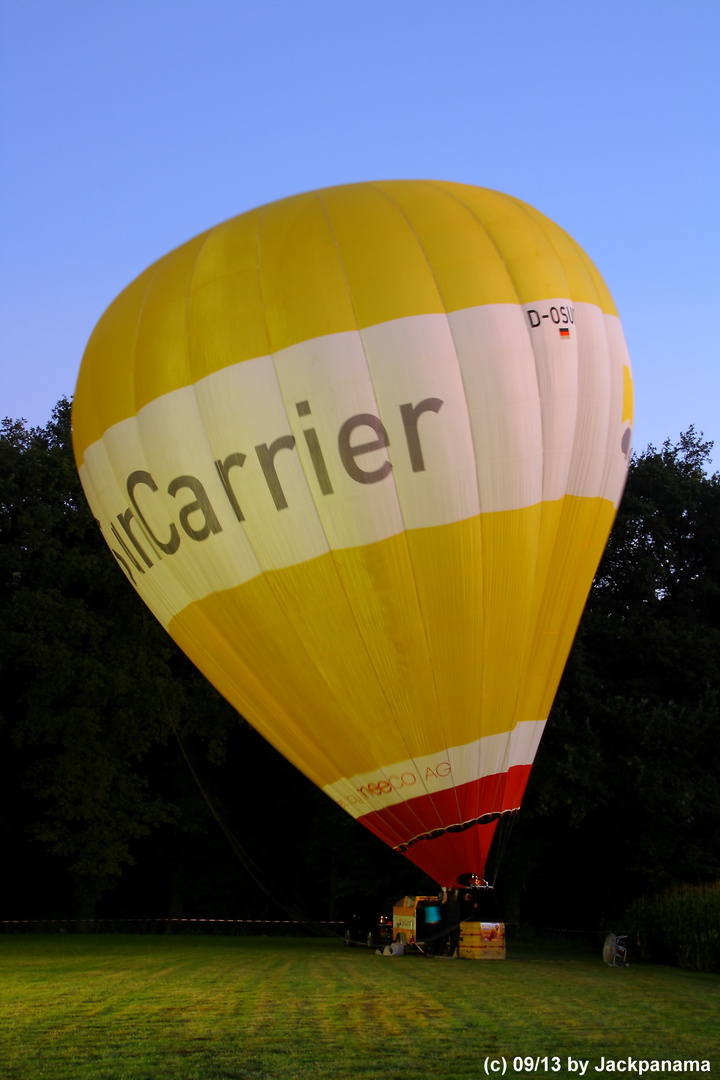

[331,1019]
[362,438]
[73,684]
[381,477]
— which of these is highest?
[362,438]

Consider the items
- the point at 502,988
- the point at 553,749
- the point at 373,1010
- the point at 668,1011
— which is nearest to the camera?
the point at 373,1010

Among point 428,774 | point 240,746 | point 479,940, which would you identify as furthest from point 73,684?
point 428,774

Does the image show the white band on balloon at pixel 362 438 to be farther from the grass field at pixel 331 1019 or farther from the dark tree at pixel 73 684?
the dark tree at pixel 73 684

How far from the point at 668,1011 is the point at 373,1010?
2.44 m

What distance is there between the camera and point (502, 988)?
9.79m

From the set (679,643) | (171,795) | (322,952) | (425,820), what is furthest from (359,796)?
(171,795)

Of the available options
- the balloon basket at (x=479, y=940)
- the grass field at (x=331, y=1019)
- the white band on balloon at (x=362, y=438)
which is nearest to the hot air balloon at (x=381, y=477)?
the white band on balloon at (x=362, y=438)

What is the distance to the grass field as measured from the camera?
5.48m

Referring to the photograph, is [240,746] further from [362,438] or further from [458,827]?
[362,438]

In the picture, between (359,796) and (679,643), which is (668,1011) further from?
(679,643)

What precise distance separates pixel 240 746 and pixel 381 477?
63.0 ft

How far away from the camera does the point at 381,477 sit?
35.0 feet

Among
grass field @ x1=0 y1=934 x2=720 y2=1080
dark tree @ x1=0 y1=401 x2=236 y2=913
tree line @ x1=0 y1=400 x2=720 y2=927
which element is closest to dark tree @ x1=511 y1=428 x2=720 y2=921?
tree line @ x1=0 y1=400 x2=720 y2=927

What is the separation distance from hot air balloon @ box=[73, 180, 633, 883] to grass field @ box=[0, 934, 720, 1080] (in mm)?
2050
